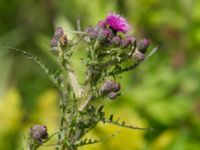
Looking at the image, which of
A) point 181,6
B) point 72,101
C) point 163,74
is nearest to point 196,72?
point 163,74

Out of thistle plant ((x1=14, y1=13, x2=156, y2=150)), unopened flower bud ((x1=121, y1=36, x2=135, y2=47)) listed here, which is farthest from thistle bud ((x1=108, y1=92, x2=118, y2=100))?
unopened flower bud ((x1=121, y1=36, x2=135, y2=47))

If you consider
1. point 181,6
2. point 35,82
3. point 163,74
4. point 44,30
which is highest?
point 44,30

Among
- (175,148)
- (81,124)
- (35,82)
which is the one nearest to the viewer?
(81,124)

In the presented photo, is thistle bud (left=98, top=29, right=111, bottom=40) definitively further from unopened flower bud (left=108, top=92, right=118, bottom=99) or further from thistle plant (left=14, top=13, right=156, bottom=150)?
unopened flower bud (left=108, top=92, right=118, bottom=99)

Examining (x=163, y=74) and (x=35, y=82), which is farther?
(x=35, y=82)

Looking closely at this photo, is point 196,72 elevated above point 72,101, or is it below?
above

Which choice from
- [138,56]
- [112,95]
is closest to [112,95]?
[112,95]

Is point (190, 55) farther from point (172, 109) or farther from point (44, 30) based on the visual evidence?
point (44, 30)

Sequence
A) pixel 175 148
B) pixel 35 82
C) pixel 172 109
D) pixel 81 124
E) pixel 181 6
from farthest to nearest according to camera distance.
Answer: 1. pixel 35 82
2. pixel 181 6
3. pixel 172 109
4. pixel 175 148
5. pixel 81 124

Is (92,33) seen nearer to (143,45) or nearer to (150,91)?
(143,45)
